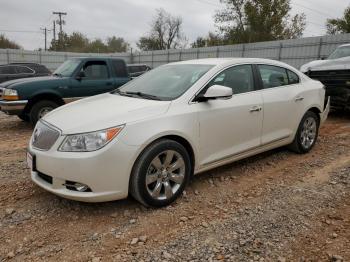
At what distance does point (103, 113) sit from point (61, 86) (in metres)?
4.81

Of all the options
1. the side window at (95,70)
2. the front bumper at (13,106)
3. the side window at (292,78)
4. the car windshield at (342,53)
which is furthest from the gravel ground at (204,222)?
the car windshield at (342,53)

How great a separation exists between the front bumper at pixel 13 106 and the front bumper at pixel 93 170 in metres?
4.61

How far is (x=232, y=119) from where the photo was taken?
4105 millimetres

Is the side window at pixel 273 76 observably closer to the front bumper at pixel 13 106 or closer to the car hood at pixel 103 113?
Answer: the car hood at pixel 103 113

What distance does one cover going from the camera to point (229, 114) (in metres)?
4.07

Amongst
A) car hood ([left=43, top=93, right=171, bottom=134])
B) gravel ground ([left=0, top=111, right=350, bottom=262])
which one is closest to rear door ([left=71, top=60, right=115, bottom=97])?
gravel ground ([left=0, top=111, right=350, bottom=262])

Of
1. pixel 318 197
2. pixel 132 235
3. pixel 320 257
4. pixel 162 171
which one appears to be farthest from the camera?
pixel 318 197

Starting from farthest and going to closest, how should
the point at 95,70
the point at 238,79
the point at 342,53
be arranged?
the point at 342,53 → the point at 95,70 → the point at 238,79

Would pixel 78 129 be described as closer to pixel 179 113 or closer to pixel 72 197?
pixel 72 197

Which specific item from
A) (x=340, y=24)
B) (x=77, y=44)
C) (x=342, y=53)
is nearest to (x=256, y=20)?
(x=340, y=24)

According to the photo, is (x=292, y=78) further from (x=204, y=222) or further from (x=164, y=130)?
(x=204, y=222)

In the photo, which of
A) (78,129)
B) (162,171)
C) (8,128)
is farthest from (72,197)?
(8,128)

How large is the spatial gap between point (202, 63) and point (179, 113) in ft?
3.81

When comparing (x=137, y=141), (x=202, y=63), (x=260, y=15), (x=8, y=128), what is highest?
(x=260, y=15)
